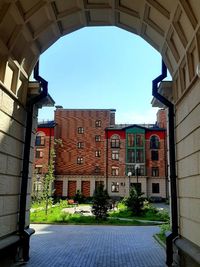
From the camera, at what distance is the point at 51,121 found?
5056cm

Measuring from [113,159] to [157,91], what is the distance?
40.5 m

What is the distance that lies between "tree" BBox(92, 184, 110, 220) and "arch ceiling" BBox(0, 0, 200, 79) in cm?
1243

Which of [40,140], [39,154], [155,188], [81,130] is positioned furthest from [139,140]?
[39,154]

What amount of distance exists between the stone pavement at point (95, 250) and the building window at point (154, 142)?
34.8m

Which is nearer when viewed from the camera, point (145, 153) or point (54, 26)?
point (54, 26)

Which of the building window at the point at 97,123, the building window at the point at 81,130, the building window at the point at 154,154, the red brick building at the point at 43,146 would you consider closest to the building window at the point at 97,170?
the building window at the point at 81,130

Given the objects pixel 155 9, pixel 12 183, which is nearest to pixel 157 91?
pixel 155 9

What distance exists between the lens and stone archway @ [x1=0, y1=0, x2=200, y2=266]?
575 cm

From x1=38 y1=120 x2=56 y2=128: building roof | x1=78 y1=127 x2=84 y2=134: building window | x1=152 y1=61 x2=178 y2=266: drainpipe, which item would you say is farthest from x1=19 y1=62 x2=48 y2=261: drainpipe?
x1=78 y1=127 x2=84 y2=134: building window

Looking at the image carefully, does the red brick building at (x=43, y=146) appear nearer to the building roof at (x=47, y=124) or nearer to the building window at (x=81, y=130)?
the building roof at (x=47, y=124)

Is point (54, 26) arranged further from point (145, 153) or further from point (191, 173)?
point (145, 153)

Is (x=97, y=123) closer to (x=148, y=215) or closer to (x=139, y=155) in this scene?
(x=139, y=155)

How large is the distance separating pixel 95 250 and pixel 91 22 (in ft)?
22.2

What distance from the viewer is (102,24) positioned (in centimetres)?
795
